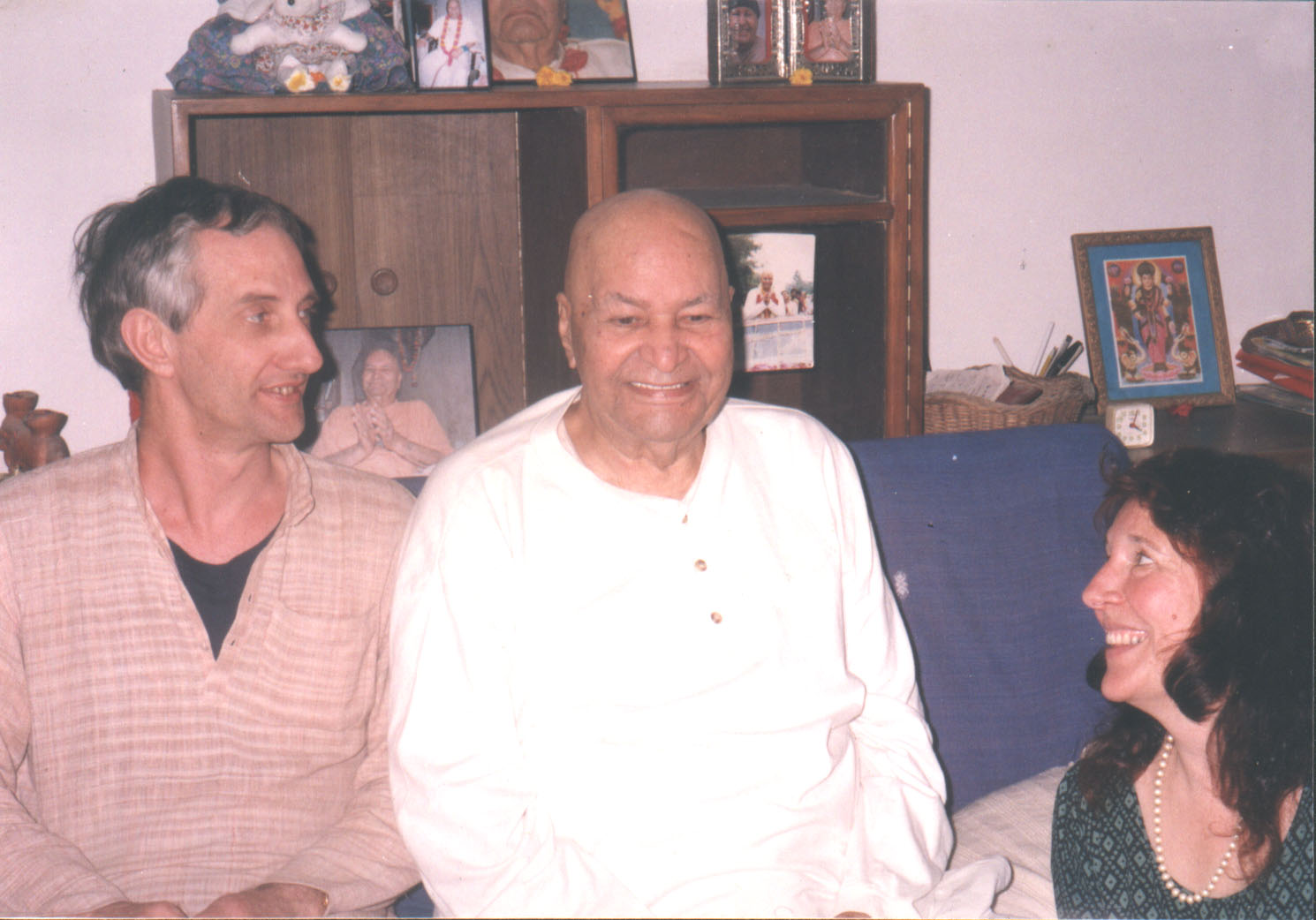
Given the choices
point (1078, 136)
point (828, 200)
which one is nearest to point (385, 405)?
point (828, 200)

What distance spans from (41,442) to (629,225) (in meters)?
1.18

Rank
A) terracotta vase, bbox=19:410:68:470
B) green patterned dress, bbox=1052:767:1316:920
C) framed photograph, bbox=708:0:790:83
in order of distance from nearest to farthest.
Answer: green patterned dress, bbox=1052:767:1316:920, terracotta vase, bbox=19:410:68:470, framed photograph, bbox=708:0:790:83

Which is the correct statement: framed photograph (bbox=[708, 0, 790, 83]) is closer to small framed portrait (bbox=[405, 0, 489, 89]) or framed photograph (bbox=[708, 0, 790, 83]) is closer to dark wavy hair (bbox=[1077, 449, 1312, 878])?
small framed portrait (bbox=[405, 0, 489, 89])

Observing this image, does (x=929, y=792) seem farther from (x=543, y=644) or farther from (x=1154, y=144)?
(x=1154, y=144)

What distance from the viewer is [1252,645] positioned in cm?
151

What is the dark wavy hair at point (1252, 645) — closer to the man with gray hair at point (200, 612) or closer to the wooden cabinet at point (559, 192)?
the wooden cabinet at point (559, 192)

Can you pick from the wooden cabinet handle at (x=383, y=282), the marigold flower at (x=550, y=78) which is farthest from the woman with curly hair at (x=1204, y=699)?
the wooden cabinet handle at (x=383, y=282)

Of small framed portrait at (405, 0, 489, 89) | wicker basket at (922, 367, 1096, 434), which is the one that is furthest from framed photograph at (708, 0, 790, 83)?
wicker basket at (922, 367, 1096, 434)

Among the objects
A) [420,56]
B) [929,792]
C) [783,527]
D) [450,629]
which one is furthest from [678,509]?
[420,56]

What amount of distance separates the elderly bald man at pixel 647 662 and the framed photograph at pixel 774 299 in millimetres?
712

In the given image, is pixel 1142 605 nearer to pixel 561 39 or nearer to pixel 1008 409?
pixel 1008 409

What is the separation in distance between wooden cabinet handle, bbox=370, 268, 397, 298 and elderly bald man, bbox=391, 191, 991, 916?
932mm

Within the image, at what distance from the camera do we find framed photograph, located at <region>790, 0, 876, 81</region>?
2340 mm

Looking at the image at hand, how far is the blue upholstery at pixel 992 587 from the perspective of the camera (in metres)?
2.04
